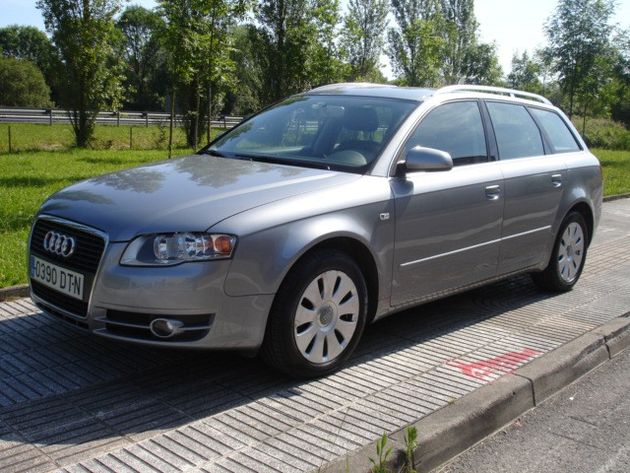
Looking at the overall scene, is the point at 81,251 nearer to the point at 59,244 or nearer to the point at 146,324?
the point at 59,244

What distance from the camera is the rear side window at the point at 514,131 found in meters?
5.86

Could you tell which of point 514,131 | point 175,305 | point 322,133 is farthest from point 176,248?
point 514,131

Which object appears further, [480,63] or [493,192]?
[480,63]

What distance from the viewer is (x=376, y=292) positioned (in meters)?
4.62

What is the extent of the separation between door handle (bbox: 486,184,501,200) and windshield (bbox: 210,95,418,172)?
847 mm

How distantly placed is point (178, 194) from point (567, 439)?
2.48m

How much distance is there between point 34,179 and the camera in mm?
13297

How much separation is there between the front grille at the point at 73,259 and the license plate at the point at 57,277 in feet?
0.08

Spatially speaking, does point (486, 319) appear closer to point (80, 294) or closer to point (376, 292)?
point (376, 292)

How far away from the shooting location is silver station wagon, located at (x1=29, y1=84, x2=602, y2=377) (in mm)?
3793

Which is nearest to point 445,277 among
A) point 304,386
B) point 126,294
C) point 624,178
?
point 304,386

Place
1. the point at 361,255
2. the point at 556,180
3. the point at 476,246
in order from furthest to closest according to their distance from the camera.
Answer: the point at 556,180 < the point at 476,246 < the point at 361,255

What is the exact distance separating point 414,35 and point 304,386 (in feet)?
98.4

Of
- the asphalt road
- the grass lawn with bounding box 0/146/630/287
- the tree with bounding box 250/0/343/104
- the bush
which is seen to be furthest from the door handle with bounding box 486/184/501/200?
the bush
